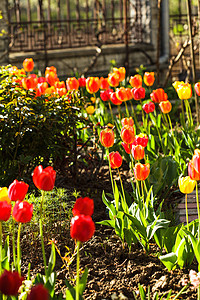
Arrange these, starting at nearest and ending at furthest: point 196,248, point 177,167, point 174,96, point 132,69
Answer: point 196,248
point 177,167
point 174,96
point 132,69

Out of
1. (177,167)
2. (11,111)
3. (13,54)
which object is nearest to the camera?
(11,111)

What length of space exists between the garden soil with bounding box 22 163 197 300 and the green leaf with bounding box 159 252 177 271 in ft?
0.15

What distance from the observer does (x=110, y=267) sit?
104 inches

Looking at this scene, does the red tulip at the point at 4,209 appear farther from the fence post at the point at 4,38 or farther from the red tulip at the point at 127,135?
the fence post at the point at 4,38

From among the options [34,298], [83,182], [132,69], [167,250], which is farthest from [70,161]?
[132,69]

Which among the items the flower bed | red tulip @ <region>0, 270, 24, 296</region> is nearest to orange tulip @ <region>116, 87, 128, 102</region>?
the flower bed

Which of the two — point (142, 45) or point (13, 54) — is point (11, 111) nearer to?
point (13, 54)

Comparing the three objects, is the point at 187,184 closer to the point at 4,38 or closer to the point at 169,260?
the point at 169,260

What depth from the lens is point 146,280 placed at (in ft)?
8.06

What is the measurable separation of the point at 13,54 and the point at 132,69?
2.96m

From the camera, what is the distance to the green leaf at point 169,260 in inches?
92.8

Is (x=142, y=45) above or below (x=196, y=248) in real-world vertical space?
above

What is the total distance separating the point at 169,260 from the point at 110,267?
40 centimetres

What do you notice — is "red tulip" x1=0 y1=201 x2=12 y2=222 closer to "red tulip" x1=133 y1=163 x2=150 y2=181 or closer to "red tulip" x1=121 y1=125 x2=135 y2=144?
"red tulip" x1=133 y1=163 x2=150 y2=181
